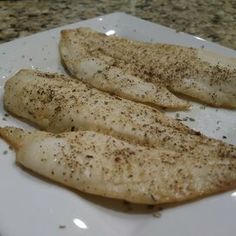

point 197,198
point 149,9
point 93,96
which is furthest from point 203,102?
point 149,9

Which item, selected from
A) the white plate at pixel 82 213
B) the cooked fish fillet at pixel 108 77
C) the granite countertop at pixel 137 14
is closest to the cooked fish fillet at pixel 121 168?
the white plate at pixel 82 213

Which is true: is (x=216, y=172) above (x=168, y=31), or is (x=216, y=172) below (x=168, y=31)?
below

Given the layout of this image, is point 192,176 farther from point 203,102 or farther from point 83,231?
point 203,102

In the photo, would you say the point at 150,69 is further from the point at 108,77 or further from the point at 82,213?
the point at 82,213

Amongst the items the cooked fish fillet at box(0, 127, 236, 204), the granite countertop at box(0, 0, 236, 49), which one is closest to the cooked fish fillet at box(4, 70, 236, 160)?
the cooked fish fillet at box(0, 127, 236, 204)

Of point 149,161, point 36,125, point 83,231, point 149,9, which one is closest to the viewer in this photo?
point 83,231

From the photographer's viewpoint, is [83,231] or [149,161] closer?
[83,231]

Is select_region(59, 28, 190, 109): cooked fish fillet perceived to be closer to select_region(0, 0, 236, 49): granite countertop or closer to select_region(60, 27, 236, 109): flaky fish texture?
select_region(60, 27, 236, 109): flaky fish texture
